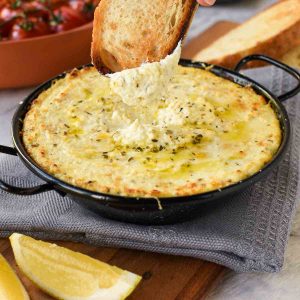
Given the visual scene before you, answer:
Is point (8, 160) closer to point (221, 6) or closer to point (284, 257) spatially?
point (284, 257)

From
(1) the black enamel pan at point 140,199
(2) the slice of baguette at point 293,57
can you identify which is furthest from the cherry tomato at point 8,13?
(2) the slice of baguette at point 293,57

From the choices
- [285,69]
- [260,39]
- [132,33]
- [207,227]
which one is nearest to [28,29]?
[132,33]

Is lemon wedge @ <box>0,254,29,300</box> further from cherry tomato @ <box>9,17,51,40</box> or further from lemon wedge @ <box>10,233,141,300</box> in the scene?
cherry tomato @ <box>9,17,51,40</box>

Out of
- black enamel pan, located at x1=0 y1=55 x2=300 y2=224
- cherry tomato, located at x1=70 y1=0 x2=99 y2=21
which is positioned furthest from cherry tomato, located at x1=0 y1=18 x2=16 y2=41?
black enamel pan, located at x1=0 y1=55 x2=300 y2=224

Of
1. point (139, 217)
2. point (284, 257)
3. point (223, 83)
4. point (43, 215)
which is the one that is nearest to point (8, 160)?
point (43, 215)

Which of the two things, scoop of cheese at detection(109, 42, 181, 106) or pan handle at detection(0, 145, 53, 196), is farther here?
scoop of cheese at detection(109, 42, 181, 106)

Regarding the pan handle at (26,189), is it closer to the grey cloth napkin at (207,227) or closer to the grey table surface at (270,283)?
the grey cloth napkin at (207,227)
